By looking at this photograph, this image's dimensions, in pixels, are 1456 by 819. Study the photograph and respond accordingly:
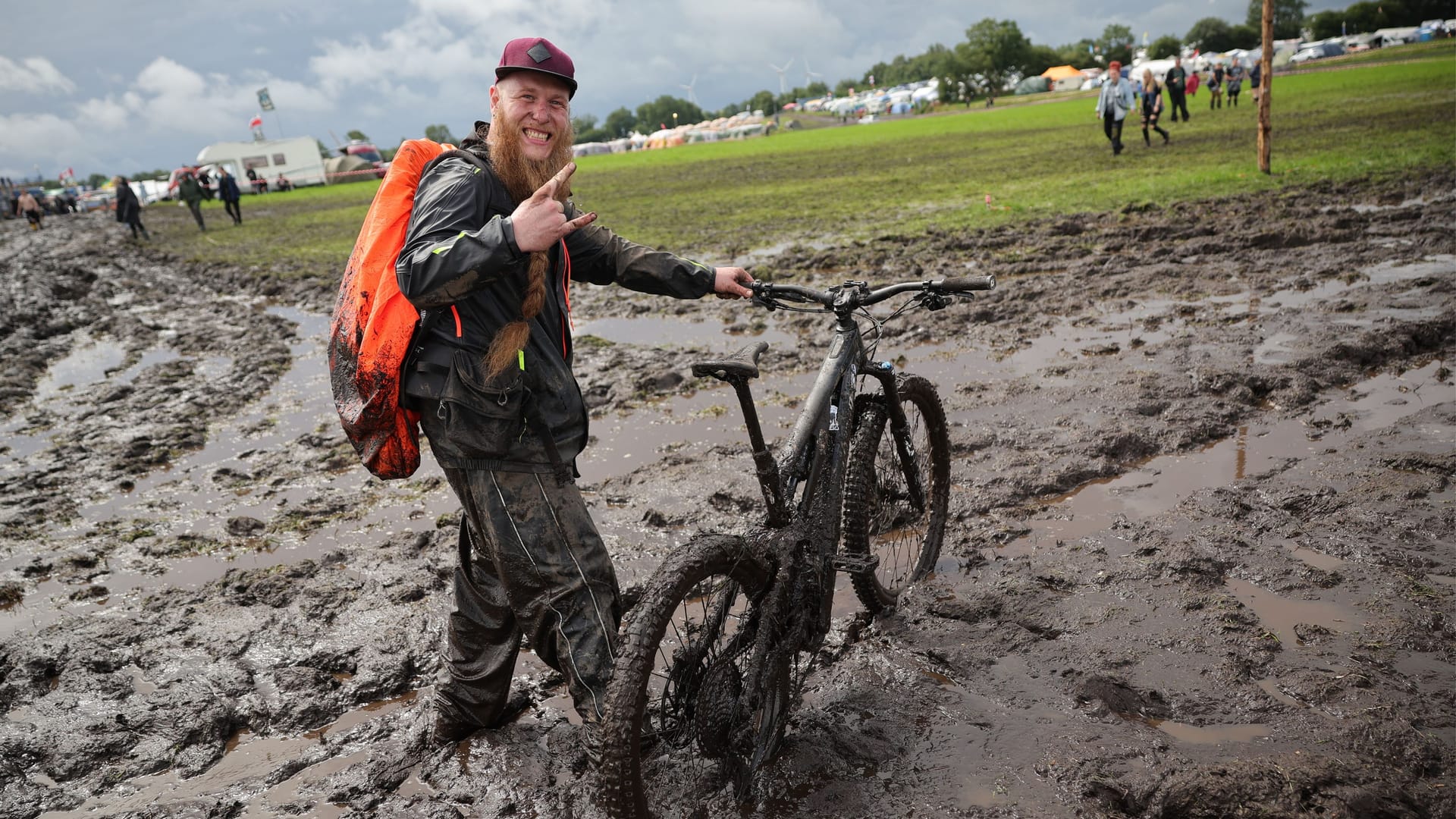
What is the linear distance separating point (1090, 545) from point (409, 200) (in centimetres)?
340

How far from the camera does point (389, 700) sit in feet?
12.3

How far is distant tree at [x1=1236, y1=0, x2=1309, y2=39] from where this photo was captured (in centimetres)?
12450

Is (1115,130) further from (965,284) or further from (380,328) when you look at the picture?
(380,328)

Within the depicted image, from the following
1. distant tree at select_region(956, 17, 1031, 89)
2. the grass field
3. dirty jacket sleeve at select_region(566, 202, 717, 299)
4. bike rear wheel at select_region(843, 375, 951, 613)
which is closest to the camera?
dirty jacket sleeve at select_region(566, 202, 717, 299)

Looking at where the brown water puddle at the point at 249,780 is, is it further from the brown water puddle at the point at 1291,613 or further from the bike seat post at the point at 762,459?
the brown water puddle at the point at 1291,613

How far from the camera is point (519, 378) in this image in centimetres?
276

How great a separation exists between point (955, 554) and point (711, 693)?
78.6 inches

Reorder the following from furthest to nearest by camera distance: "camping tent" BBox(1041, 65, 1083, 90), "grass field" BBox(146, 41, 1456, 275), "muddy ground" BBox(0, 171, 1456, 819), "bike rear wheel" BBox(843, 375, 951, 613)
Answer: "camping tent" BBox(1041, 65, 1083, 90) → "grass field" BBox(146, 41, 1456, 275) → "bike rear wheel" BBox(843, 375, 951, 613) → "muddy ground" BBox(0, 171, 1456, 819)

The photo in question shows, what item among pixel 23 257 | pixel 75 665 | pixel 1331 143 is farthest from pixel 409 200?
pixel 23 257

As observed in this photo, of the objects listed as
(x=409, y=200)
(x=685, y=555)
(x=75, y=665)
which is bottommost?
(x=75, y=665)

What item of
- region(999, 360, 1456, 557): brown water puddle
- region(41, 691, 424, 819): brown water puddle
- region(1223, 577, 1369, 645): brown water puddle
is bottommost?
region(1223, 577, 1369, 645): brown water puddle

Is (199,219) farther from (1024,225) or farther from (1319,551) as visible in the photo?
(1319,551)

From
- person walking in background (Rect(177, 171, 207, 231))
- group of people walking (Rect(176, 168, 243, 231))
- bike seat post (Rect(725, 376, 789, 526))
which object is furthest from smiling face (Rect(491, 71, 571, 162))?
person walking in background (Rect(177, 171, 207, 231))

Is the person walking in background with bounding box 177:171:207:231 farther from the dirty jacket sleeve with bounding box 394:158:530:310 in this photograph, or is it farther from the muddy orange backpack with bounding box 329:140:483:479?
the dirty jacket sleeve with bounding box 394:158:530:310
